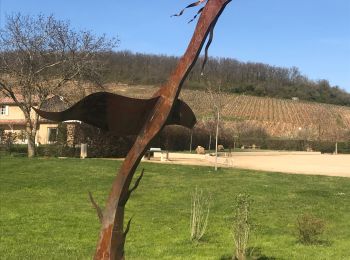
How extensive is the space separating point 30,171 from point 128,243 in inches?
431

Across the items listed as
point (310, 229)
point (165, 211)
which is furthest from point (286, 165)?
point (310, 229)

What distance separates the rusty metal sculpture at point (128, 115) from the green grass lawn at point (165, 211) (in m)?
3.27

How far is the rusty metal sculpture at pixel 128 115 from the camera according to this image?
12.1ft

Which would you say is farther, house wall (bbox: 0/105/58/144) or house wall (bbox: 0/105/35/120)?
house wall (bbox: 0/105/35/120)

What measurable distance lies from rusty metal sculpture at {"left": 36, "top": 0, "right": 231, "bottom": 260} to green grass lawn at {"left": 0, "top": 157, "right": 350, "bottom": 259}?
10.7 ft

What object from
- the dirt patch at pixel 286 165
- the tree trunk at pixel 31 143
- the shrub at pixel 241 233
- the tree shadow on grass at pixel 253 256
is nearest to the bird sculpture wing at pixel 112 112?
the shrub at pixel 241 233

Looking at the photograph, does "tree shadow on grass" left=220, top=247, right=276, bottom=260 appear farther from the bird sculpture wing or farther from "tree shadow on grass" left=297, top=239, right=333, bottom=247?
the bird sculpture wing

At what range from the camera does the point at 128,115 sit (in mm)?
3799

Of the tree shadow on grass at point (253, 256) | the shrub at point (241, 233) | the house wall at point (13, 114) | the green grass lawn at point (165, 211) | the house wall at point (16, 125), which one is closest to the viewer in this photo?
the shrub at point (241, 233)

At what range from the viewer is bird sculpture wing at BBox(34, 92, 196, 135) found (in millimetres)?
3730

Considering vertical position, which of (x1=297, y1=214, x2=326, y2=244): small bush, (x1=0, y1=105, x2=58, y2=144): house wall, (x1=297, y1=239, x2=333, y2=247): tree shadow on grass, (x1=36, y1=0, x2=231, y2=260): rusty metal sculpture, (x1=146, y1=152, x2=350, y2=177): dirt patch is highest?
(x1=0, y1=105, x2=58, y2=144): house wall

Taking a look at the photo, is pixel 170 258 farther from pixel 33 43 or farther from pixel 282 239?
pixel 33 43

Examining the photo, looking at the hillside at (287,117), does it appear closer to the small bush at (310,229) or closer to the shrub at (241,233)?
the small bush at (310,229)

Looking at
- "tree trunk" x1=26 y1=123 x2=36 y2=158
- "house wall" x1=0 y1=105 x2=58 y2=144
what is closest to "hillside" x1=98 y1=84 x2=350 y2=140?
"house wall" x1=0 y1=105 x2=58 y2=144
